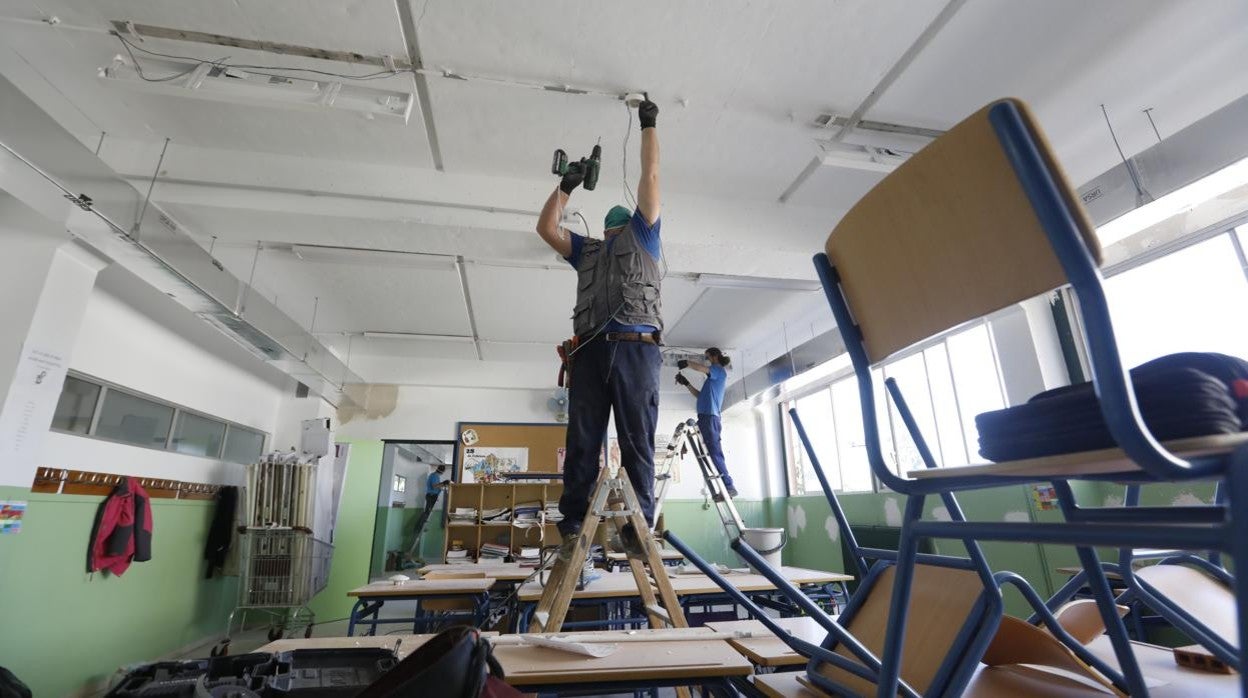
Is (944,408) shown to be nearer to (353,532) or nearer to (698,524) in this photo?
(698,524)

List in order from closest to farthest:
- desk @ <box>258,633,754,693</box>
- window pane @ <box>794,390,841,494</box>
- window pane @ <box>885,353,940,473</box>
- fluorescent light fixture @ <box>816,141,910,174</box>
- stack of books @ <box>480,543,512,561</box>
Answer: desk @ <box>258,633,754,693</box>, fluorescent light fixture @ <box>816,141,910,174</box>, window pane @ <box>885,353,940,473</box>, stack of books @ <box>480,543,512,561</box>, window pane @ <box>794,390,841,494</box>

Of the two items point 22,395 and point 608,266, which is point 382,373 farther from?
point 608,266

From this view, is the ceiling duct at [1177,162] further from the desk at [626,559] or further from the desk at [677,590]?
the desk at [626,559]

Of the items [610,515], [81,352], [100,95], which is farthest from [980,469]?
[81,352]

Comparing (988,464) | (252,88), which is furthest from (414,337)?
(988,464)

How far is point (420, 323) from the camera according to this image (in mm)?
6613

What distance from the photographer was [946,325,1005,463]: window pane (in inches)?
193

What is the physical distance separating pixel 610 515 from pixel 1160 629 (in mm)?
3626

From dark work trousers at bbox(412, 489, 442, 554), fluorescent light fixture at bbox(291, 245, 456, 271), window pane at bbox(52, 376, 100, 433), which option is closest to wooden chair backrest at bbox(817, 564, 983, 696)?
fluorescent light fixture at bbox(291, 245, 456, 271)

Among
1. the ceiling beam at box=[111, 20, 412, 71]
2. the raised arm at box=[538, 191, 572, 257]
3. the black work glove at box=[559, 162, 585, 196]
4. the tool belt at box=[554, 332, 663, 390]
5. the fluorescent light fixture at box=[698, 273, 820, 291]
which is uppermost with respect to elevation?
the ceiling beam at box=[111, 20, 412, 71]

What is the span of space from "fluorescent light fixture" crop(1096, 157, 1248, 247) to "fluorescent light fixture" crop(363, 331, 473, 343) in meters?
6.37

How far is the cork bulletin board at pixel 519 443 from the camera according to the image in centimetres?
791

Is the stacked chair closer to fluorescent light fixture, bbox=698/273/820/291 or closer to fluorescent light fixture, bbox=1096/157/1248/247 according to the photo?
fluorescent light fixture, bbox=1096/157/1248/247

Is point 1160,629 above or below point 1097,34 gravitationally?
below
